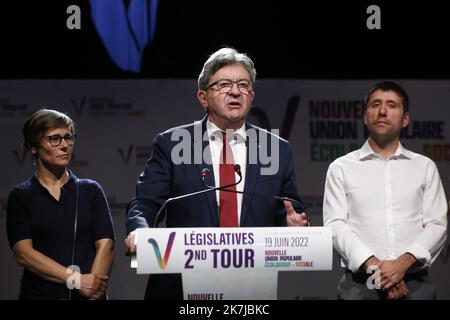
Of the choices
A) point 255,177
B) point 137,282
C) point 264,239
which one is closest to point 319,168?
point 137,282

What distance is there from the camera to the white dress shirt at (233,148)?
3.84 meters

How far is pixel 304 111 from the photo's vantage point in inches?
248

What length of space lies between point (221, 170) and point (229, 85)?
1.49 feet

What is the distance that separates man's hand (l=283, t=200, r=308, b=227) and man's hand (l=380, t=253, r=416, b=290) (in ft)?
1.60

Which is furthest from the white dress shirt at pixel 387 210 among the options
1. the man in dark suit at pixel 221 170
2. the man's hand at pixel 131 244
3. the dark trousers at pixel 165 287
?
the man's hand at pixel 131 244

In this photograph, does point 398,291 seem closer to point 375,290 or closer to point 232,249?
point 375,290

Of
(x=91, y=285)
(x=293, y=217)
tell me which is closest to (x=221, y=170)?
(x=293, y=217)

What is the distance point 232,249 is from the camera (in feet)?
11.1

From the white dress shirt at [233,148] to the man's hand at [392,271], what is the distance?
2.55 feet

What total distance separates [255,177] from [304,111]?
2587 millimetres

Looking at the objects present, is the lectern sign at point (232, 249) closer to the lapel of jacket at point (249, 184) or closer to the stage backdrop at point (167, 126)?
the lapel of jacket at point (249, 184)

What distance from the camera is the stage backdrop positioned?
20.1ft
